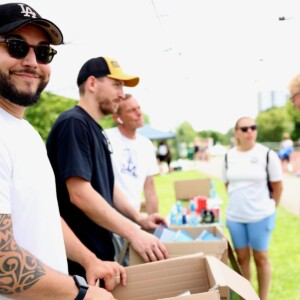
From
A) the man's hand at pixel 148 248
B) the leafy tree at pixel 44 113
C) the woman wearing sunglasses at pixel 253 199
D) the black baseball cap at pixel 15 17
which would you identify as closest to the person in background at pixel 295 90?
the woman wearing sunglasses at pixel 253 199

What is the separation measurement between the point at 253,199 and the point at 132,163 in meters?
1.34

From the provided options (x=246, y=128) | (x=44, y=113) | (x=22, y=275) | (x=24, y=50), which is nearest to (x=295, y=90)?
Result: (x=246, y=128)

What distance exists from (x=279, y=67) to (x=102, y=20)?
1.72 metres

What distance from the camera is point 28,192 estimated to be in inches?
48.7

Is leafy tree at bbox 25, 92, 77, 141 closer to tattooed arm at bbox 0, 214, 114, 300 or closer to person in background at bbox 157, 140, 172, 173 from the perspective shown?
tattooed arm at bbox 0, 214, 114, 300

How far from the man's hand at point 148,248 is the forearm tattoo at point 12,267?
0.83m

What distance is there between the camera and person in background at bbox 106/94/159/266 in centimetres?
330

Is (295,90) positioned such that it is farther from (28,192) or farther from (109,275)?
(28,192)

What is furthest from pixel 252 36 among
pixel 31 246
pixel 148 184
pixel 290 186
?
pixel 290 186

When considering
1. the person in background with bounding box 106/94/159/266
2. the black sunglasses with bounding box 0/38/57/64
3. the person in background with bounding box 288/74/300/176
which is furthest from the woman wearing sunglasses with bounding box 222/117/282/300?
the black sunglasses with bounding box 0/38/57/64

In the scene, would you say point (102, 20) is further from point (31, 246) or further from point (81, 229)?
point (31, 246)

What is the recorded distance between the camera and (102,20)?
8.78 feet

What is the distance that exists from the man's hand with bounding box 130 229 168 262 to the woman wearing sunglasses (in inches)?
82.6

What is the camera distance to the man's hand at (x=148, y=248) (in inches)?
74.5
